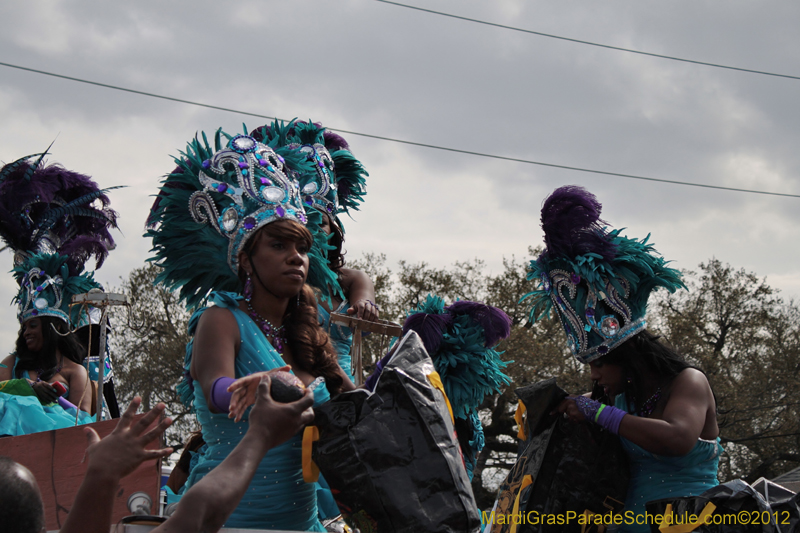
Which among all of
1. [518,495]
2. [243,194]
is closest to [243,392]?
[243,194]

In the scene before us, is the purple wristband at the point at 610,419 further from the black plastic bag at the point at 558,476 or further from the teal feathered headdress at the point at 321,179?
the teal feathered headdress at the point at 321,179

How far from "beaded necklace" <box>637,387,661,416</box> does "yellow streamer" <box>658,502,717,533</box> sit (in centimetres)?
53

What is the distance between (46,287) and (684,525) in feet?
16.5

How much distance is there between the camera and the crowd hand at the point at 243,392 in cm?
207

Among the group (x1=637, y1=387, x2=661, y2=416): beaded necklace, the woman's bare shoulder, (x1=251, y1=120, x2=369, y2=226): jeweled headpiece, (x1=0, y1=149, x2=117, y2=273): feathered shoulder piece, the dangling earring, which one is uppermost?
(x1=0, y1=149, x2=117, y2=273): feathered shoulder piece

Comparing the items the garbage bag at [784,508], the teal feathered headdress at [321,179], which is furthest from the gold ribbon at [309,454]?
the garbage bag at [784,508]

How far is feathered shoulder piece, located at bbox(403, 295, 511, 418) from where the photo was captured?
411 centimetres

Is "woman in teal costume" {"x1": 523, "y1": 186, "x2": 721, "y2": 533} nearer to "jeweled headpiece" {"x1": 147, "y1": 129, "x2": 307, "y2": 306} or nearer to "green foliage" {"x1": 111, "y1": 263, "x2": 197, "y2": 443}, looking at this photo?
"jeweled headpiece" {"x1": 147, "y1": 129, "x2": 307, "y2": 306}

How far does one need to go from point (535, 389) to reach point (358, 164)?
197 centimetres

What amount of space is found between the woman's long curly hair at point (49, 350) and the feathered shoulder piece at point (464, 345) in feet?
10.1

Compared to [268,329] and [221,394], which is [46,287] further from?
[221,394]

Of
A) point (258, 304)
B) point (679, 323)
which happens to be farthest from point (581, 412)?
point (679, 323)

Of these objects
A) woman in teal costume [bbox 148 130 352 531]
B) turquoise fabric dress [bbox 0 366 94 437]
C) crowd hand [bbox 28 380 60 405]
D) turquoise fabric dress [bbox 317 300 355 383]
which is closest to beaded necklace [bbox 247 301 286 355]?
woman in teal costume [bbox 148 130 352 531]

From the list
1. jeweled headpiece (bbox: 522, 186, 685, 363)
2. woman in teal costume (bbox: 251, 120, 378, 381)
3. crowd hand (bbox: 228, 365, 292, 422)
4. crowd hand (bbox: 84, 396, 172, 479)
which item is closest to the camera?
crowd hand (bbox: 84, 396, 172, 479)
